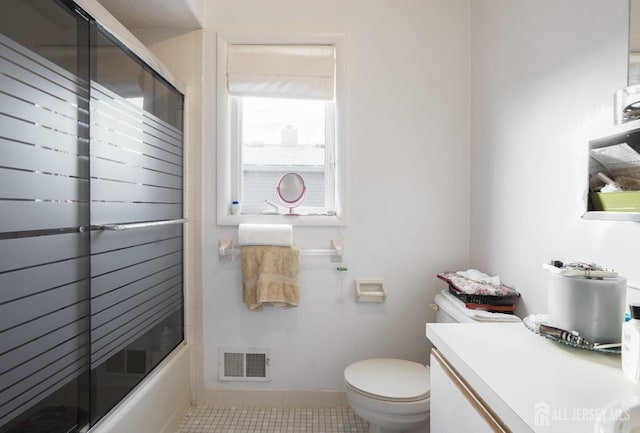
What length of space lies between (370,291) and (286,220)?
0.62 m

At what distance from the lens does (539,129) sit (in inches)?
53.3

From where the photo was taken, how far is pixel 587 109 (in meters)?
1.12

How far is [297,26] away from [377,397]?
1904mm

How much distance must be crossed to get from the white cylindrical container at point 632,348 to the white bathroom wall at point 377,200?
121cm

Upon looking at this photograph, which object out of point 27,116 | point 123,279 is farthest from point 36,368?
point 27,116

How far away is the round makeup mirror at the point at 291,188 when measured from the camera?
2.00 metres

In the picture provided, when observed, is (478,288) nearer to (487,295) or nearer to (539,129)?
(487,295)

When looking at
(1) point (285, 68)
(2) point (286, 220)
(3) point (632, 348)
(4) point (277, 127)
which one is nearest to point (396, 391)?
(3) point (632, 348)

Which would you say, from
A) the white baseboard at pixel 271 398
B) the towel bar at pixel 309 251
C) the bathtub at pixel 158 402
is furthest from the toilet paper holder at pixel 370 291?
the bathtub at pixel 158 402

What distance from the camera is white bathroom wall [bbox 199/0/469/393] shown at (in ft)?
6.41

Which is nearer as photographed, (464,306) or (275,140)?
(464,306)

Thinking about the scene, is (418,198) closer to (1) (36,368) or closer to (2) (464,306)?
(2) (464,306)

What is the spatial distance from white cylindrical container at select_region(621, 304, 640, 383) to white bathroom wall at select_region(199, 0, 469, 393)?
3.96 ft

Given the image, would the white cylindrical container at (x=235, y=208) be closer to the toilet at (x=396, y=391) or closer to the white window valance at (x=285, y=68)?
the white window valance at (x=285, y=68)
